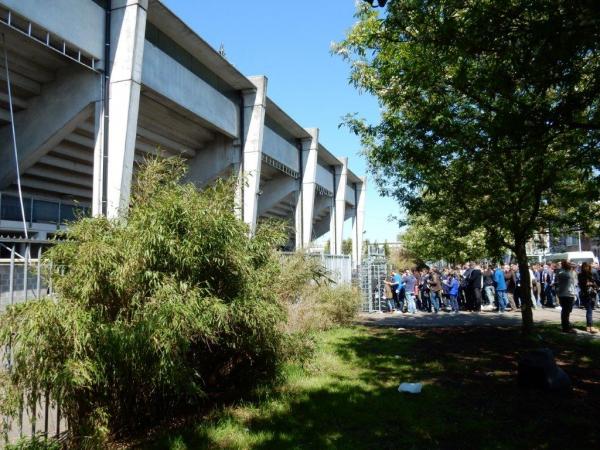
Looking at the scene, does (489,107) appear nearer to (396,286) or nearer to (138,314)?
(138,314)

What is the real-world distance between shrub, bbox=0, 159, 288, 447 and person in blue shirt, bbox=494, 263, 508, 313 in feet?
42.9

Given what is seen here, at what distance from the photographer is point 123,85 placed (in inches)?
470

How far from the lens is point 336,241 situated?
3322 centimetres

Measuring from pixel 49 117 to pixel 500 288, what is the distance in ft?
50.7

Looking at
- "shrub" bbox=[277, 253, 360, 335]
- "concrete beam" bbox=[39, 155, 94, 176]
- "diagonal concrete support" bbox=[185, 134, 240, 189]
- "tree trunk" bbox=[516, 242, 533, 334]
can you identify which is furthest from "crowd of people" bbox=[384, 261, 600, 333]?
"concrete beam" bbox=[39, 155, 94, 176]

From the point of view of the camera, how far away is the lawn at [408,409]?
4.70m

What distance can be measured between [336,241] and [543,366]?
26940 millimetres

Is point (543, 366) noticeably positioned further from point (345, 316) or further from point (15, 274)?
point (345, 316)

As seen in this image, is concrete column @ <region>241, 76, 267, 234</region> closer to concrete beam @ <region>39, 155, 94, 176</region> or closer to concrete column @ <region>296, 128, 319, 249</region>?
concrete beam @ <region>39, 155, 94, 176</region>

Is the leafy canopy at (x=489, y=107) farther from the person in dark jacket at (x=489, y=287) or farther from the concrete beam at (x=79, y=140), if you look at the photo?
the concrete beam at (x=79, y=140)

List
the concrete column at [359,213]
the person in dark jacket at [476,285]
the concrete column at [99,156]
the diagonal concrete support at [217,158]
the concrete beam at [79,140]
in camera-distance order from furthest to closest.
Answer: the concrete column at [359,213] → the diagonal concrete support at [217,158] → the person in dark jacket at [476,285] → the concrete beam at [79,140] → the concrete column at [99,156]

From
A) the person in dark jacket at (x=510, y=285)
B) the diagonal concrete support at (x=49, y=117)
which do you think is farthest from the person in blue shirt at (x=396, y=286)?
the diagonal concrete support at (x=49, y=117)

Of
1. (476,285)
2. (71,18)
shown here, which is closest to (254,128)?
(71,18)

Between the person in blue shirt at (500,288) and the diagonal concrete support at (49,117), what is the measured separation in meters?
14.0
